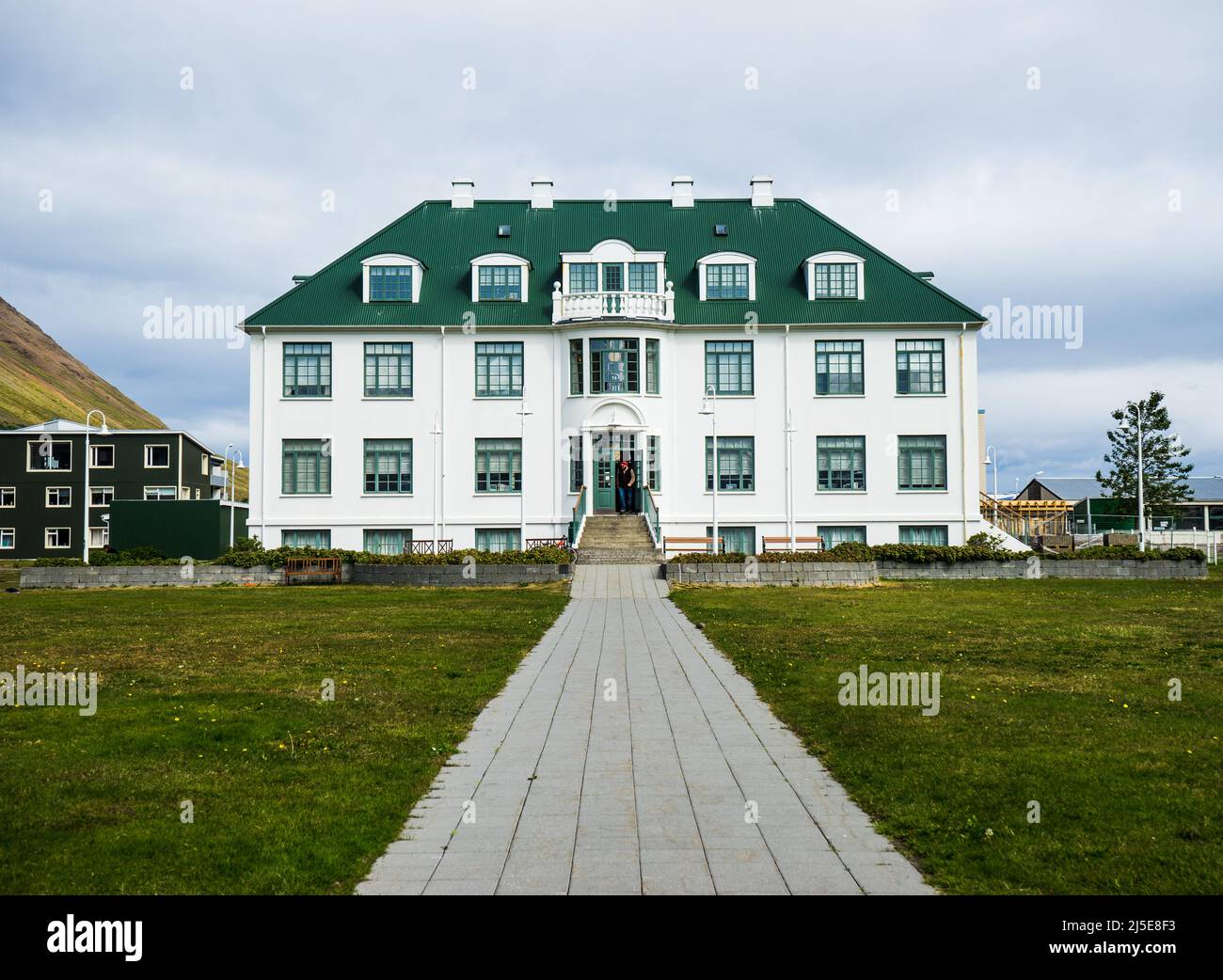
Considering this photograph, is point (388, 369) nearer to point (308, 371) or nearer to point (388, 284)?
point (308, 371)

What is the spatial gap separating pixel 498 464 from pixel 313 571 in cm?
1112

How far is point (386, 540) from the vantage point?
140ft

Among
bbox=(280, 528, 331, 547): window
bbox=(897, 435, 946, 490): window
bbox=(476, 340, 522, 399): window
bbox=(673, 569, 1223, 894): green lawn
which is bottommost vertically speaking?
bbox=(673, 569, 1223, 894): green lawn

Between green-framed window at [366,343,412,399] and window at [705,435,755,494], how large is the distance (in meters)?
12.8

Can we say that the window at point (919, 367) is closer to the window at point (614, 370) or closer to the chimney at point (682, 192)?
the window at point (614, 370)

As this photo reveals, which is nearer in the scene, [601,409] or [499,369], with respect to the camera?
[601,409]

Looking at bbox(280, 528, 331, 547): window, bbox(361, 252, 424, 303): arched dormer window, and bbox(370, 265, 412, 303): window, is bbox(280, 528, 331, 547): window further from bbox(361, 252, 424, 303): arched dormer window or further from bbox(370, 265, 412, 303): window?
bbox(370, 265, 412, 303): window

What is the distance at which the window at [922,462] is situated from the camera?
4256 cm

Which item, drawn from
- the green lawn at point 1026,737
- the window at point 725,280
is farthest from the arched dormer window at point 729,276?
the green lawn at point 1026,737

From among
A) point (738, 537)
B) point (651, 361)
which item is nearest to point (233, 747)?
point (651, 361)

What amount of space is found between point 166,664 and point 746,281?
33363mm

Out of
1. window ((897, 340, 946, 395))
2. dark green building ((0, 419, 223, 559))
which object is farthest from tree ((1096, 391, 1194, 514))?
dark green building ((0, 419, 223, 559))

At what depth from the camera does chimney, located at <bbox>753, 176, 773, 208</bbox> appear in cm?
4750

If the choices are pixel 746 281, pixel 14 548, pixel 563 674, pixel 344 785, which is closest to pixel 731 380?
pixel 746 281
